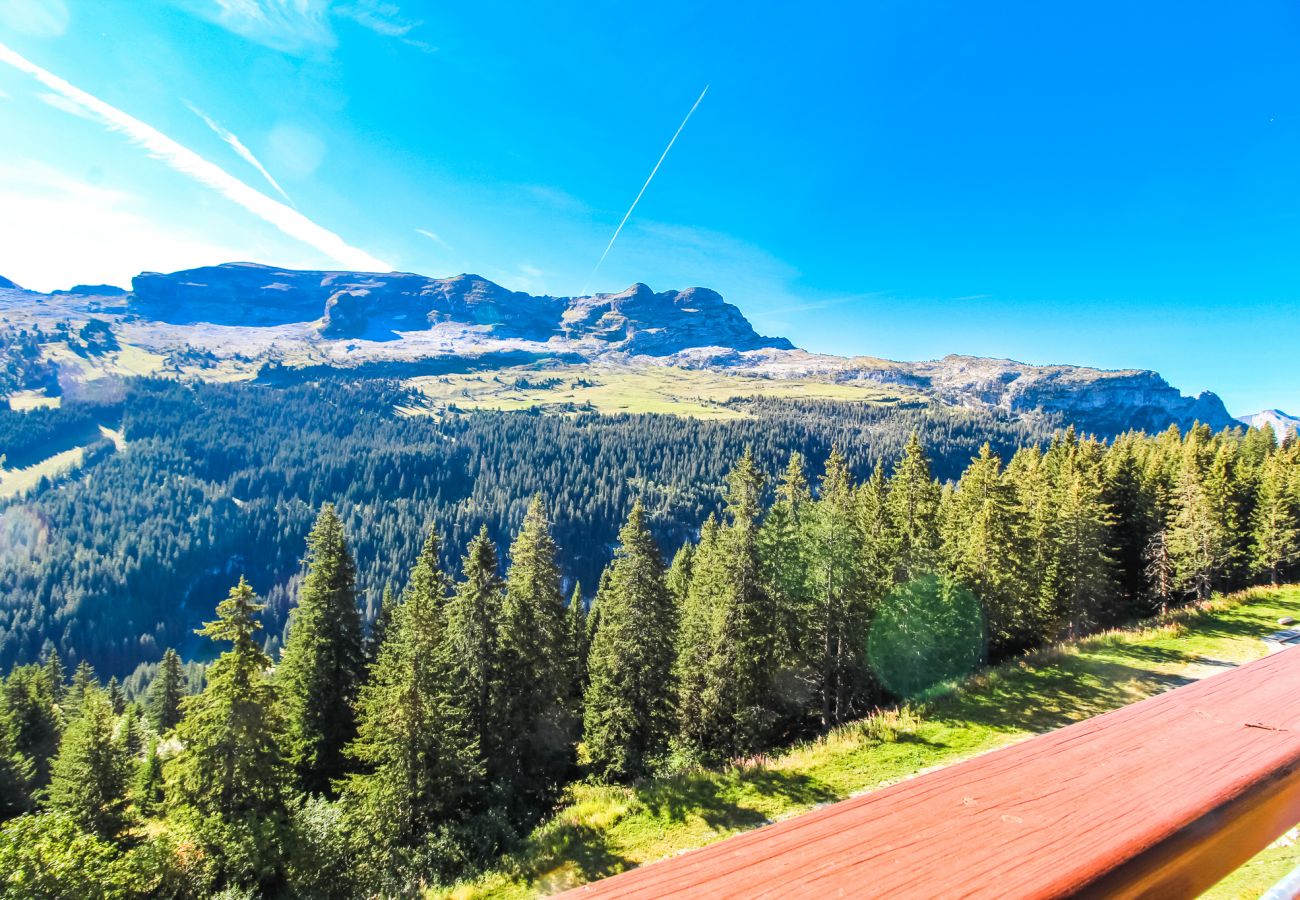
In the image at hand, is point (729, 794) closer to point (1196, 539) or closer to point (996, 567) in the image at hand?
point (996, 567)

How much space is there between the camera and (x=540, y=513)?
111ft

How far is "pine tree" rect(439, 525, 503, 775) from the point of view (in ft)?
95.2

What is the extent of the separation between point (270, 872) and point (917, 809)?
90.7 ft

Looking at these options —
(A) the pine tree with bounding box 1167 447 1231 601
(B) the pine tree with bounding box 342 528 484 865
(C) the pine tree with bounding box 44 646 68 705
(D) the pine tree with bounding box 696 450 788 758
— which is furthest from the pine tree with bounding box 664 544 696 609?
(C) the pine tree with bounding box 44 646 68 705

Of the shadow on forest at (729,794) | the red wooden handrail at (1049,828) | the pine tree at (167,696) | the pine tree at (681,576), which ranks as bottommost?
the pine tree at (167,696)

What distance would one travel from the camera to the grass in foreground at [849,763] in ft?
48.9

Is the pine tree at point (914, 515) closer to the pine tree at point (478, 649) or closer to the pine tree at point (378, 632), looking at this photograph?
the pine tree at point (478, 649)

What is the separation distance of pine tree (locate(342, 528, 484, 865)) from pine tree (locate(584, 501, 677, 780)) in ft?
22.1

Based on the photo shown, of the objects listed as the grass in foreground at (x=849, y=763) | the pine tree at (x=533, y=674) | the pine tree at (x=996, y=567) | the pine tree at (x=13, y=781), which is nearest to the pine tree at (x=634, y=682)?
the pine tree at (x=533, y=674)

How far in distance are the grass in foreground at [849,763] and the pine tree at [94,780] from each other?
33219mm

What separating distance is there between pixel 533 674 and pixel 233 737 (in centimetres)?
1282

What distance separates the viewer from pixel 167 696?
6494cm

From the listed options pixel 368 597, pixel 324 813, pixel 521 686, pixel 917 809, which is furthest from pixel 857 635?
pixel 368 597

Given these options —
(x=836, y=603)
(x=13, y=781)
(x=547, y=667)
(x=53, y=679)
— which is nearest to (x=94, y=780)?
(x=13, y=781)
